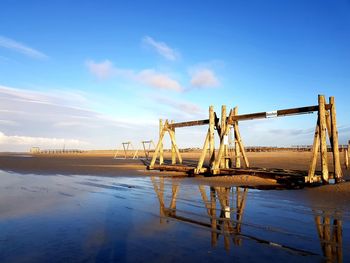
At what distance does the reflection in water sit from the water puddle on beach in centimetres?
2

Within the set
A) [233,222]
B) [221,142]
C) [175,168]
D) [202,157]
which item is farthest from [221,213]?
[175,168]

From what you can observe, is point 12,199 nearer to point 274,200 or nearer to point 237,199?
point 237,199

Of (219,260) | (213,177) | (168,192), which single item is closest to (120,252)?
(219,260)

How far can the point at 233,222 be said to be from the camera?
7016 mm

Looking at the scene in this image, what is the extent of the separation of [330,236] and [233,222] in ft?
6.68

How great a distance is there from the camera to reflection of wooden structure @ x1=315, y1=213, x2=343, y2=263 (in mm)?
4828

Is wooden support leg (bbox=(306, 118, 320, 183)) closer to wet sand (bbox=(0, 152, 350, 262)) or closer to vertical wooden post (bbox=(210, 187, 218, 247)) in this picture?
wet sand (bbox=(0, 152, 350, 262))

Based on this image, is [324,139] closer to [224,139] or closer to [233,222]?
[224,139]

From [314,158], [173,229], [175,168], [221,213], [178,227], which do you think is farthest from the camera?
[175,168]

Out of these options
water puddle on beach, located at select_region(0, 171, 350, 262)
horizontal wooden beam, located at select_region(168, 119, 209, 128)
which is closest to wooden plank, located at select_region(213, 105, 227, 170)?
horizontal wooden beam, located at select_region(168, 119, 209, 128)

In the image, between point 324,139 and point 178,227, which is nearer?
point 178,227

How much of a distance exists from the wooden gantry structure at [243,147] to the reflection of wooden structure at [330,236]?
245 inches

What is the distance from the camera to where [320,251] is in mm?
5016

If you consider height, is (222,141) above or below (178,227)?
above
